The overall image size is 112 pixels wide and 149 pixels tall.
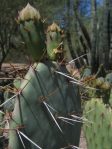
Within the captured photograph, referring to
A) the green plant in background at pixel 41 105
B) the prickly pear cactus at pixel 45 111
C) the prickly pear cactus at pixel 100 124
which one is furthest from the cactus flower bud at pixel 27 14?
the prickly pear cactus at pixel 100 124

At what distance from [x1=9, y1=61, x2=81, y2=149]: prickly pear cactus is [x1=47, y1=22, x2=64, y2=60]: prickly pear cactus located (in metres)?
0.06

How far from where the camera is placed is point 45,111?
2.89m

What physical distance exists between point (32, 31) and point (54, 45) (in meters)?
0.26

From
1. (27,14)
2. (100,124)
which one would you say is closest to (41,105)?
(27,14)

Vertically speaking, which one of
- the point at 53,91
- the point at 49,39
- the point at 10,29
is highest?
the point at 49,39

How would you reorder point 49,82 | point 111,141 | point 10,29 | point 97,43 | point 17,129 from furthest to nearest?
1. point 10,29
2. point 97,43
3. point 111,141
4. point 49,82
5. point 17,129

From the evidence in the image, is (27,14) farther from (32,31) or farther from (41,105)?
(41,105)

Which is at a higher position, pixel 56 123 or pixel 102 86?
pixel 56 123

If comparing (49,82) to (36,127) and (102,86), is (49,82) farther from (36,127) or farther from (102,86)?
(102,86)

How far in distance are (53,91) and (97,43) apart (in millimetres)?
16481

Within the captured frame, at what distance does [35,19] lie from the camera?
2.77 m

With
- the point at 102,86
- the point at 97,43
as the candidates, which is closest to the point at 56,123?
the point at 102,86

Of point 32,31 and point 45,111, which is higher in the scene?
point 32,31

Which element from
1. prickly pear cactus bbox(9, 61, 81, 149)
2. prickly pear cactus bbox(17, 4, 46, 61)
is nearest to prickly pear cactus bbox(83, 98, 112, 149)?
prickly pear cactus bbox(9, 61, 81, 149)
